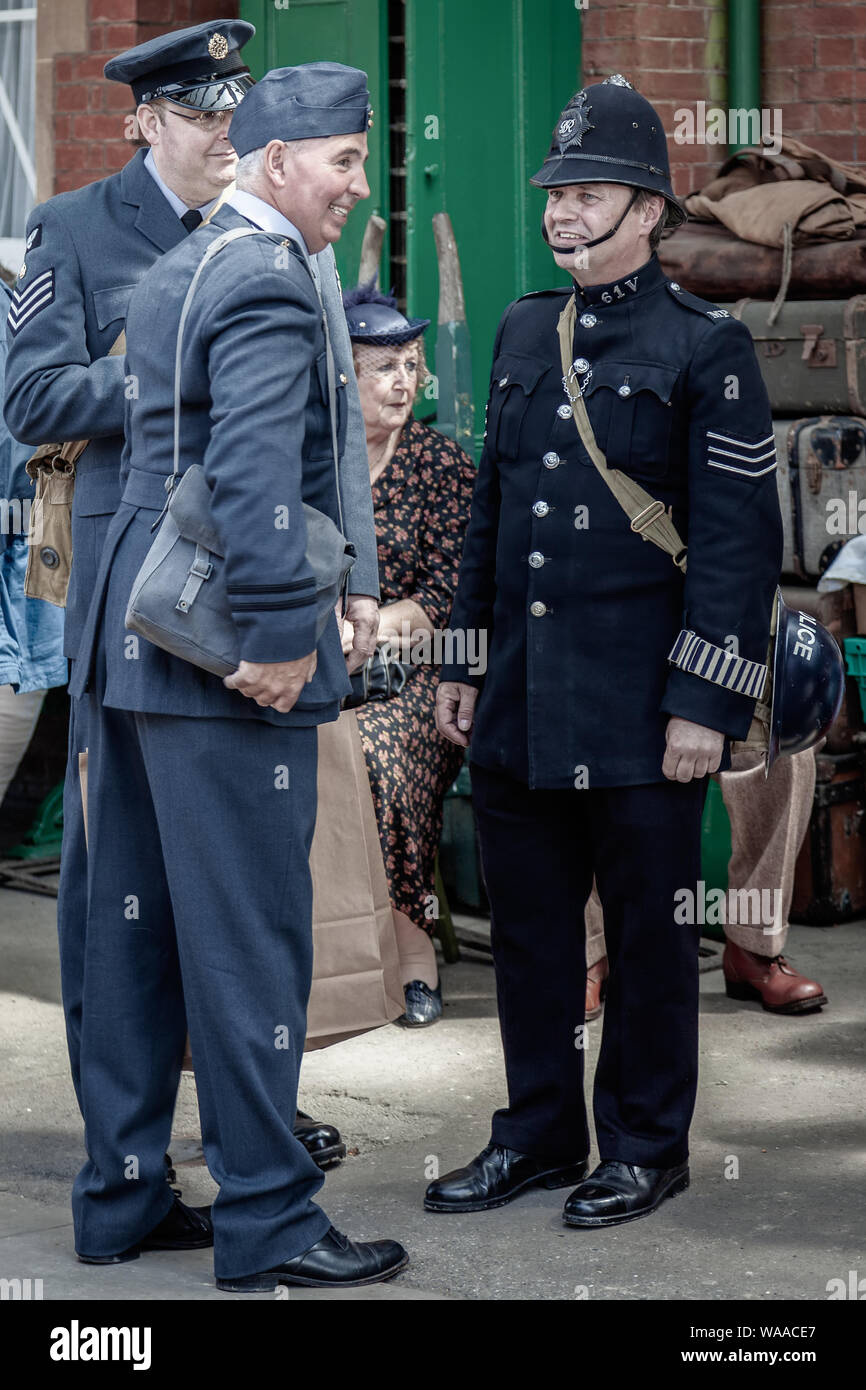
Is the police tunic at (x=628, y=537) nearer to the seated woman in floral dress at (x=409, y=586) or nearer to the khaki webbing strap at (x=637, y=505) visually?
the khaki webbing strap at (x=637, y=505)

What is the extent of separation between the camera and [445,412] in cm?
620

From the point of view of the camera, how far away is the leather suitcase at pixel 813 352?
5820 millimetres

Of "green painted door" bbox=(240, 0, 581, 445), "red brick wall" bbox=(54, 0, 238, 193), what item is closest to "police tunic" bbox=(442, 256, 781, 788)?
"green painted door" bbox=(240, 0, 581, 445)

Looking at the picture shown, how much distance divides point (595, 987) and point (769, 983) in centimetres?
44

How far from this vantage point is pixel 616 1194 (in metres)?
3.77

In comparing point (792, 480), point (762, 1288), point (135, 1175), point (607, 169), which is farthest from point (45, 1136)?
point (792, 480)

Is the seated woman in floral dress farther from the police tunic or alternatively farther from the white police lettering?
the white police lettering

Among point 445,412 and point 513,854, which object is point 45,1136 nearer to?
point 513,854

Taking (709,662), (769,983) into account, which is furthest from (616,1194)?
(769,983)

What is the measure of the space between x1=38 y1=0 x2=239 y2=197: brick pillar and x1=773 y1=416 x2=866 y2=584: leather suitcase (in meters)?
2.46

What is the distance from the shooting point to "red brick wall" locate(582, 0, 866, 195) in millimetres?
6316

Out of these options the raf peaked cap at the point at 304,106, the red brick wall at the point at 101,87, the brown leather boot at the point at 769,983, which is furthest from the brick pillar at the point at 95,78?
the raf peaked cap at the point at 304,106

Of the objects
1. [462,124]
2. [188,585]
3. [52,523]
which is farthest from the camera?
[462,124]

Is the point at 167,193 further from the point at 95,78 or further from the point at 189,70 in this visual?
the point at 95,78
